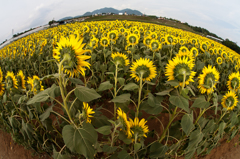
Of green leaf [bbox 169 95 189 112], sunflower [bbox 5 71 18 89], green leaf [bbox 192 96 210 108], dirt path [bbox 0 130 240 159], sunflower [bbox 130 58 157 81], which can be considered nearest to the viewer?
green leaf [bbox 169 95 189 112]

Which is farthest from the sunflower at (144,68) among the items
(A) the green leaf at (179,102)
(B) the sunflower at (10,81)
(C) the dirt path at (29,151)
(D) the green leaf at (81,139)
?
(C) the dirt path at (29,151)

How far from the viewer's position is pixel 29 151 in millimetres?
2293

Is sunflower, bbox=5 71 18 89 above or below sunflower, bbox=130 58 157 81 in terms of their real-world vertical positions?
below

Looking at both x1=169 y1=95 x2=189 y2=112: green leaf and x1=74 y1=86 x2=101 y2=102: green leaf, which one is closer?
x1=74 y1=86 x2=101 y2=102: green leaf

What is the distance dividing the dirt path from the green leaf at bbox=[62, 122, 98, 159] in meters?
1.84

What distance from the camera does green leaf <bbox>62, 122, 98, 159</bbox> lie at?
0.92 meters

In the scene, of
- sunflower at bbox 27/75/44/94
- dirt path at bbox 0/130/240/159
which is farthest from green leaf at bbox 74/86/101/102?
dirt path at bbox 0/130/240/159

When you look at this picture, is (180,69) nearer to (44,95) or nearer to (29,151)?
(44,95)

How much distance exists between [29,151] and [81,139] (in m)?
2.05

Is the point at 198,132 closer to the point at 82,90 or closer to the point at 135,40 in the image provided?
the point at 82,90

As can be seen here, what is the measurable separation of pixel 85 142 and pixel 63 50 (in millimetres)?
711

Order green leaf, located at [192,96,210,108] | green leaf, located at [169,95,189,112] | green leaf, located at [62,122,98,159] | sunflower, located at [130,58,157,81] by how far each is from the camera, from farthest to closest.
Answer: sunflower, located at [130,58,157,81] < green leaf, located at [192,96,210,108] < green leaf, located at [169,95,189,112] < green leaf, located at [62,122,98,159]

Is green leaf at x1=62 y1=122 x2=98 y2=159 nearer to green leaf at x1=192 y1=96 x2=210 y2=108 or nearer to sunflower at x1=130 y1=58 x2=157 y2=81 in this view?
sunflower at x1=130 y1=58 x2=157 y2=81

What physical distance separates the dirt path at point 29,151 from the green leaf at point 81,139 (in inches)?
72.6
